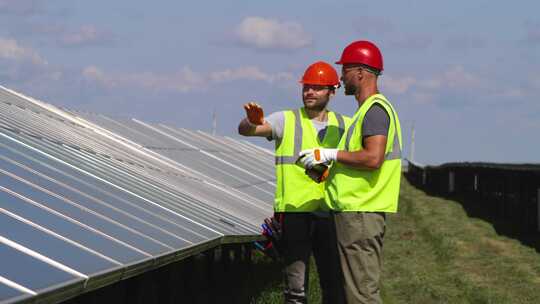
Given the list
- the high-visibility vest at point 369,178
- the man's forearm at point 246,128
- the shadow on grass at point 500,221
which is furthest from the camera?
the shadow on grass at point 500,221

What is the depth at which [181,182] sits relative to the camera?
1239 cm

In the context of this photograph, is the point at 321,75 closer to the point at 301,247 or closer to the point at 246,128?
the point at 246,128

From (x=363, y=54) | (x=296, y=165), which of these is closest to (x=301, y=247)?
(x=296, y=165)

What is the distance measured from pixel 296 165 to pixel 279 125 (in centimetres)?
30

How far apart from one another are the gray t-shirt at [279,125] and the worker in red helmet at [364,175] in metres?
1.03

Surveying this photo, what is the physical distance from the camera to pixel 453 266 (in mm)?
17062

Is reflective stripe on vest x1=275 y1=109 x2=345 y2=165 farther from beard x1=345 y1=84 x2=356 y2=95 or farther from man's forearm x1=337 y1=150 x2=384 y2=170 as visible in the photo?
man's forearm x1=337 y1=150 x2=384 y2=170

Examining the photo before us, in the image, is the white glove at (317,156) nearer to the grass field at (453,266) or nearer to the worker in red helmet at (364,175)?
the worker in red helmet at (364,175)

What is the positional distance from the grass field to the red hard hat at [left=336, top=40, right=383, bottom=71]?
4.92 metres

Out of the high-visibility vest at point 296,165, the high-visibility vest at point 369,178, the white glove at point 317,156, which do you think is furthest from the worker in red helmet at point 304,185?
the high-visibility vest at point 369,178

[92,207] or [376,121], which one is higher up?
[376,121]

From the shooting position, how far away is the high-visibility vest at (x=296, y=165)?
734 centimetres

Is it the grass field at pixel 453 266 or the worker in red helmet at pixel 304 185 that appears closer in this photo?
the worker in red helmet at pixel 304 185

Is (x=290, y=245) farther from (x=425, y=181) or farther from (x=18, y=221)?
(x=425, y=181)
